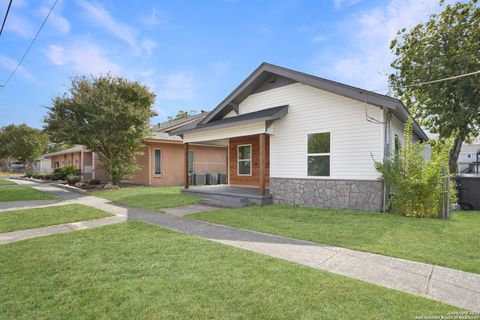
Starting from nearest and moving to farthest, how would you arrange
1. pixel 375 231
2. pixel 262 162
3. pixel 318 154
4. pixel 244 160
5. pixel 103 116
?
1. pixel 375 231
2. pixel 318 154
3. pixel 262 162
4. pixel 244 160
5. pixel 103 116

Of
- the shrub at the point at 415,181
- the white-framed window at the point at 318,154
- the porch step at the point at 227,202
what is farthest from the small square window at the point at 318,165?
the porch step at the point at 227,202

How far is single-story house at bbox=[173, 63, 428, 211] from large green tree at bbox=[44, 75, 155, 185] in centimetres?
553

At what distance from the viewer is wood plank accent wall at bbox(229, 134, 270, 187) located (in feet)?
39.9

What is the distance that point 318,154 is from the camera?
9031 millimetres

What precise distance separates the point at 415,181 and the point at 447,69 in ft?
34.8

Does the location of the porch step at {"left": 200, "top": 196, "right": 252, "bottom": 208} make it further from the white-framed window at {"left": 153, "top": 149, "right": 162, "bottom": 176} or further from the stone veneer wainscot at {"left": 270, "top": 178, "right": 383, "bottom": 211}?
the white-framed window at {"left": 153, "top": 149, "right": 162, "bottom": 176}

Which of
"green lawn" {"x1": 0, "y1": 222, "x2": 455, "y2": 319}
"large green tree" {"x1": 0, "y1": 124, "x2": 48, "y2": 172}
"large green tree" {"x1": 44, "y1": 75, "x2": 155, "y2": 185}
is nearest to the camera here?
"green lawn" {"x1": 0, "y1": 222, "x2": 455, "y2": 319}

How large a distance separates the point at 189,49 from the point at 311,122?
8009 mm

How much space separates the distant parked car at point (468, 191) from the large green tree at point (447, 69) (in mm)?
2899

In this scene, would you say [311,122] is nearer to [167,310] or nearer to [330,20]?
[330,20]

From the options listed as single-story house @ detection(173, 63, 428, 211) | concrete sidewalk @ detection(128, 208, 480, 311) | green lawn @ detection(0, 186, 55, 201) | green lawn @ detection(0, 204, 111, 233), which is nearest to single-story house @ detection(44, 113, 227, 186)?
green lawn @ detection(0, 186, 55, 201)

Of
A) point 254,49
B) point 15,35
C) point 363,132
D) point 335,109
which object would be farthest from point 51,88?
point 363,132

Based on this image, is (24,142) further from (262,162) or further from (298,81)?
(298,81)

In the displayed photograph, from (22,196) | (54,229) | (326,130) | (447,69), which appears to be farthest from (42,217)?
(447,69)
